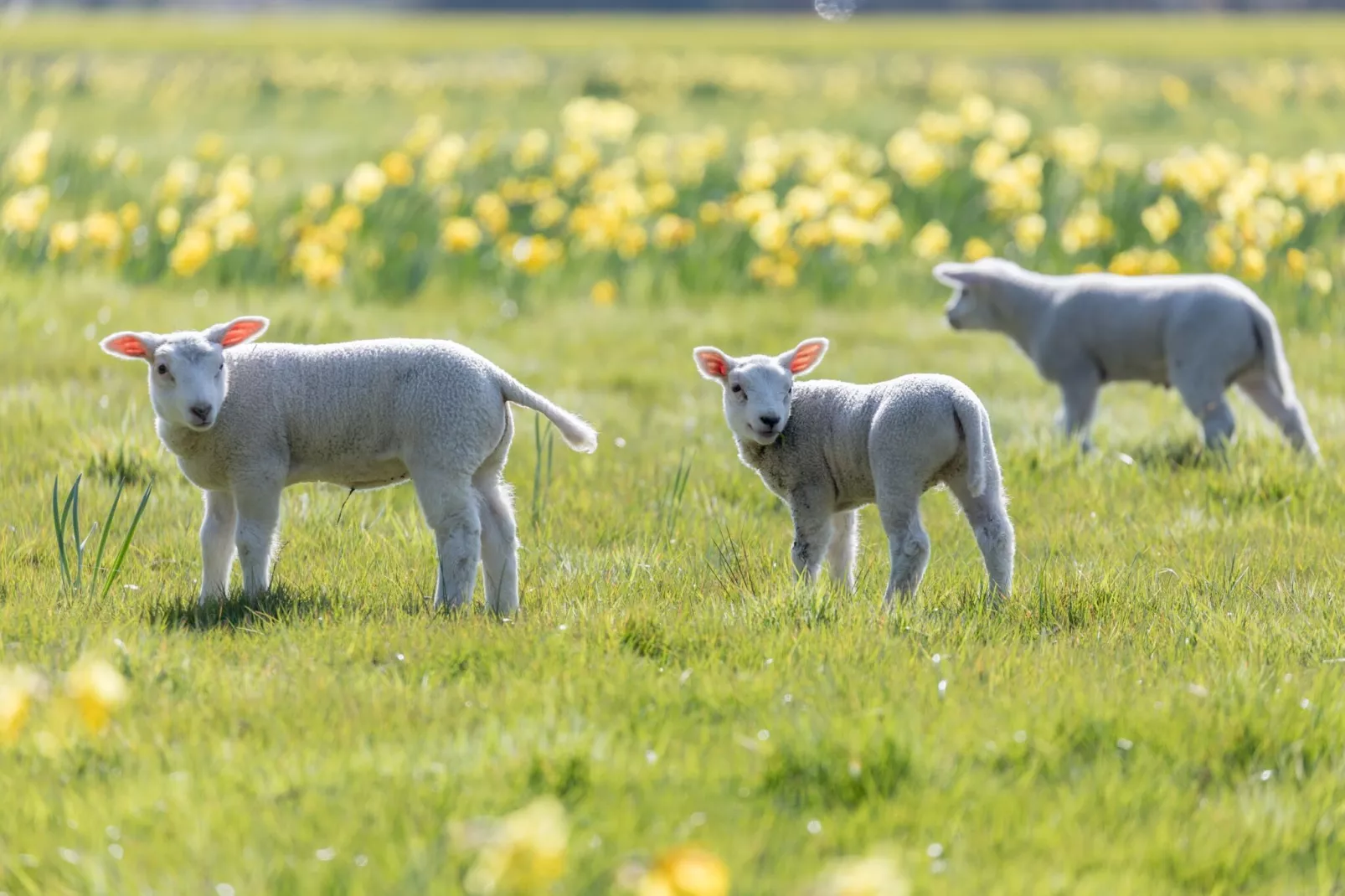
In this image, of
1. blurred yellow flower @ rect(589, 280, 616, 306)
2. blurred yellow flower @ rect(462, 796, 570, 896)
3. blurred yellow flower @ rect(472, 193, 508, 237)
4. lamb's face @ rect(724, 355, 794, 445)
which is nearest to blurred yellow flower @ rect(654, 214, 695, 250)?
blurred yellow flower @ rect(589, 280, 616, 306)

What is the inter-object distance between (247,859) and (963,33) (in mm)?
51433

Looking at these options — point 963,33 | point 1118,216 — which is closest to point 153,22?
point 963,33

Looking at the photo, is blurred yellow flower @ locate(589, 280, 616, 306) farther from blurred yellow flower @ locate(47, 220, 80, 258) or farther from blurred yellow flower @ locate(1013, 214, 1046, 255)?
blurred yellow flower @ locate(47, 220, 80, 258)

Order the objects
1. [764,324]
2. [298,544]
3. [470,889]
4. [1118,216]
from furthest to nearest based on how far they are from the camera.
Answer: [1118,216] → [764,324] → [298,544] → [470,889]

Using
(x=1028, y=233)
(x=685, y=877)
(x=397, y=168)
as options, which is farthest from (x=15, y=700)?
(x=397, y=168)

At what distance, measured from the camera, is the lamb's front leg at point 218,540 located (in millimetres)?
4934

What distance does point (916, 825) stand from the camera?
11.0ft

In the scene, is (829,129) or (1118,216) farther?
(829,129)

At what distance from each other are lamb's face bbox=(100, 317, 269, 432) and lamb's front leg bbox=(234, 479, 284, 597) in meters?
0.23

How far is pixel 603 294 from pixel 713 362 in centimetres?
515

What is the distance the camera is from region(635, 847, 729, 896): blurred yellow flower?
2164 mm

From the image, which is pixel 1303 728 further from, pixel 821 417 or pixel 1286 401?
pixel 1286 401

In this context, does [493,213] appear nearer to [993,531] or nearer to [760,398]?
[760,398]

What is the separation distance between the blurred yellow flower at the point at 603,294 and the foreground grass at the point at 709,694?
3347 mm
